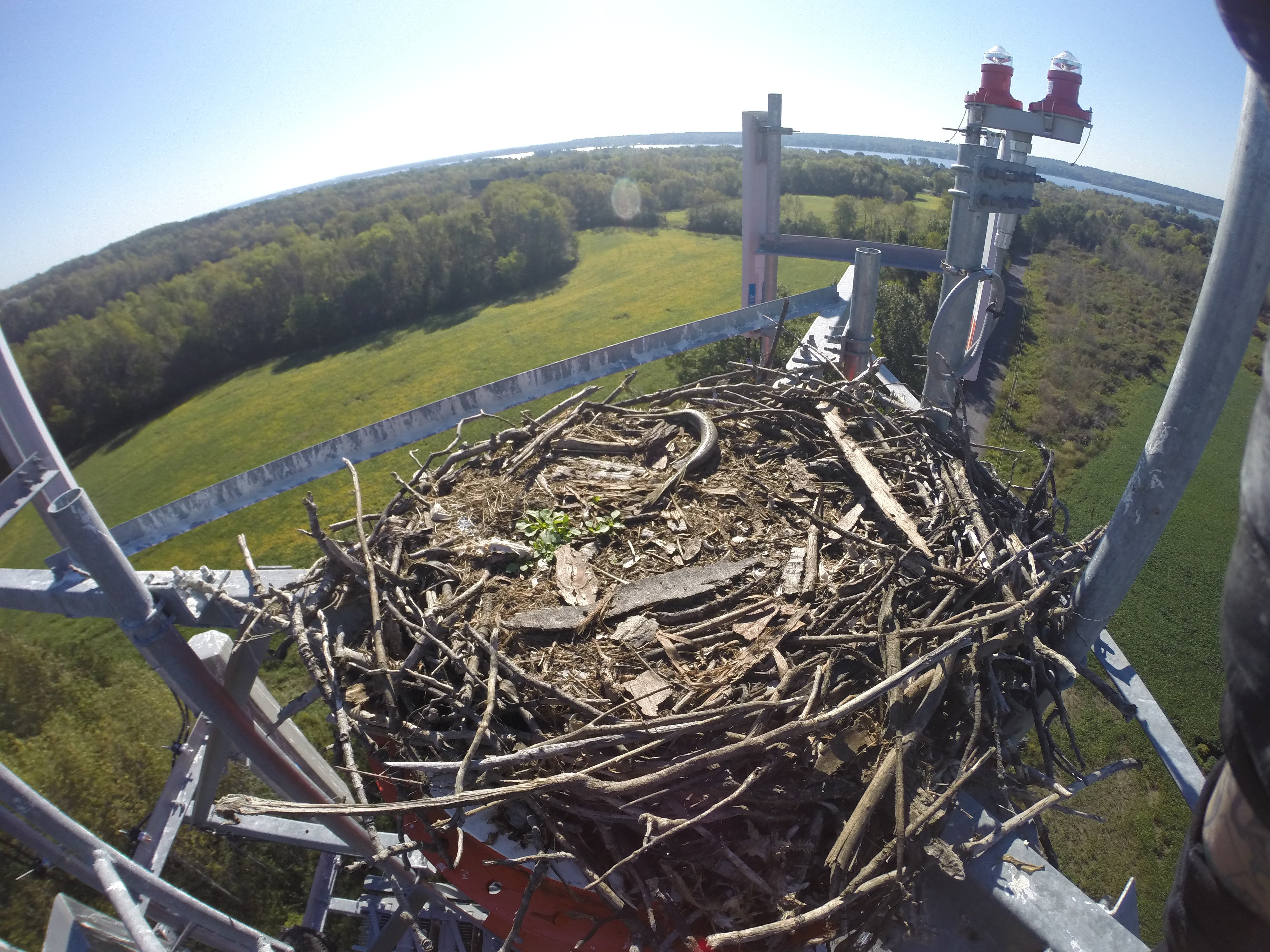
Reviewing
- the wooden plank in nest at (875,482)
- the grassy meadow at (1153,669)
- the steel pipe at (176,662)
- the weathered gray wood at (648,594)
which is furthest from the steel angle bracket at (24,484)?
the grassy meadow at (1153,669)

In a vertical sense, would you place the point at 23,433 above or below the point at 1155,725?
above

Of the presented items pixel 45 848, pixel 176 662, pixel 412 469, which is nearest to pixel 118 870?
pixel 45 848

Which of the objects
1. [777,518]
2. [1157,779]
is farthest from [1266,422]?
[1157,779]

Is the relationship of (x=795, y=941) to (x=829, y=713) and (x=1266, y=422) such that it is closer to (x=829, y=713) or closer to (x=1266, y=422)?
(x=829, y=713)

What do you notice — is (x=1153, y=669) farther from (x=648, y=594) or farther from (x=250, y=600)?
(x=250, y=600)

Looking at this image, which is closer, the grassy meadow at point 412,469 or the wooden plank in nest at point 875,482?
the wooden plank in nest at point 875,482

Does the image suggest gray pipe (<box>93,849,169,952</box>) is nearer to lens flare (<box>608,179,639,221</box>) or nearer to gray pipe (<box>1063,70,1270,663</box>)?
gray pipe (<box>1063,70,1270,663</box>)

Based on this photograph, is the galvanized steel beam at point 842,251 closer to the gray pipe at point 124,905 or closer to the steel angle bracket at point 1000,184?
the steel angle bracket at point 1000,184
